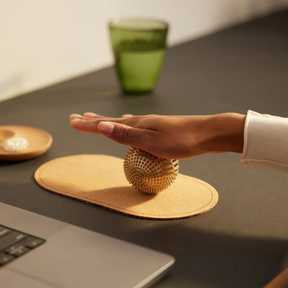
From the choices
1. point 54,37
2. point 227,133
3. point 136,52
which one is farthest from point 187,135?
point 54,37

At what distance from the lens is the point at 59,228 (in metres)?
0.85

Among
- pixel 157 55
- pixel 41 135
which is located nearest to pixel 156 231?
pixel 41 135

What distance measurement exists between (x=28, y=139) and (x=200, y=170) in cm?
38

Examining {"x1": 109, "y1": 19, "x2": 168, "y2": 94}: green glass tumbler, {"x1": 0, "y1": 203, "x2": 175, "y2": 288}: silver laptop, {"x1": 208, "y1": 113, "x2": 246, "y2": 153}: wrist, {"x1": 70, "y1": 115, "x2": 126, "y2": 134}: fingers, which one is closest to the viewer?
{"x1": 0, "y1": 203, "x2": 175, "y2": 288}: silver laptop

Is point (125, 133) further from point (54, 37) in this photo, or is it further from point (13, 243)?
point (54, 37)

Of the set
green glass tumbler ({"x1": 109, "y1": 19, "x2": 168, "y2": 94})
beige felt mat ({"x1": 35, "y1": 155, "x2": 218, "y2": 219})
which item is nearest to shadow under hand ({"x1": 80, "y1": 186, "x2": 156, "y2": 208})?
beige felt mat ({"x1": 35, "y1": 155, "x2": 218, "y2": 219})

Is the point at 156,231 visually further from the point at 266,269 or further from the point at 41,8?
the point at 41,8

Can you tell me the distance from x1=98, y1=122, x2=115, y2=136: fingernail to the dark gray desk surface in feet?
0.45

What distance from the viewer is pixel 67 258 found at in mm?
764

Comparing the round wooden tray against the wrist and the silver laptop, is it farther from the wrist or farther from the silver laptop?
the wrist

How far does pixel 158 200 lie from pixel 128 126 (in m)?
0.14

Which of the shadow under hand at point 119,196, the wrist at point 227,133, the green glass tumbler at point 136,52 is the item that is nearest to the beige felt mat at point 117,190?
the shadow under hand at point 119,196

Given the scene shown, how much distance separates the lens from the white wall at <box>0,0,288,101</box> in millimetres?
1514

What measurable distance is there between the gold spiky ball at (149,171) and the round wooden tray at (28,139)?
0.84 ft
